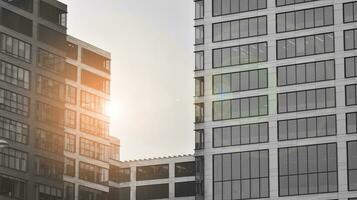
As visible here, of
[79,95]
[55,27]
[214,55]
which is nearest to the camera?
[214,55]

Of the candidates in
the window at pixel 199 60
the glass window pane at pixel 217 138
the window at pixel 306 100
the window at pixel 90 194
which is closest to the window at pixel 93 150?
the window at pixel 90 194

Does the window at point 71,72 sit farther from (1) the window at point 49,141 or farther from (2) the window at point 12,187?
(2) the window at point 12,187

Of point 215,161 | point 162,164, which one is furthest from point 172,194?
point 215,161

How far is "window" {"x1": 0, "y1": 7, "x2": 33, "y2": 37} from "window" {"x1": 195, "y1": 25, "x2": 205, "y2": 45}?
25.7 metres

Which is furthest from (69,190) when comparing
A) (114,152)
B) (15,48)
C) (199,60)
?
(199,60)

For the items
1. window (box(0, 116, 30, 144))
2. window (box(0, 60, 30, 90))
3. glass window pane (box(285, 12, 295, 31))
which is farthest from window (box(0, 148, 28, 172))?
glass window pane (box(285, 12, 295, 31))

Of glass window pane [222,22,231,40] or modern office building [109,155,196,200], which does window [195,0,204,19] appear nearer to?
glass window pane [222,22,231,40]

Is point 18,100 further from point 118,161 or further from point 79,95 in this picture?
point 118,161

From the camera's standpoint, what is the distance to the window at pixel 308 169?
11206 cm

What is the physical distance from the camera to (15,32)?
13388 cm

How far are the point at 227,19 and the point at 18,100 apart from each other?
31.5 metres

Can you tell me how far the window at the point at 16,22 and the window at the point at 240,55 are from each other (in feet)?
94.7

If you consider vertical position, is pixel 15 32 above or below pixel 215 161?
above

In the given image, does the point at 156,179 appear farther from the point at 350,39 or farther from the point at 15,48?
the point at 350,39
